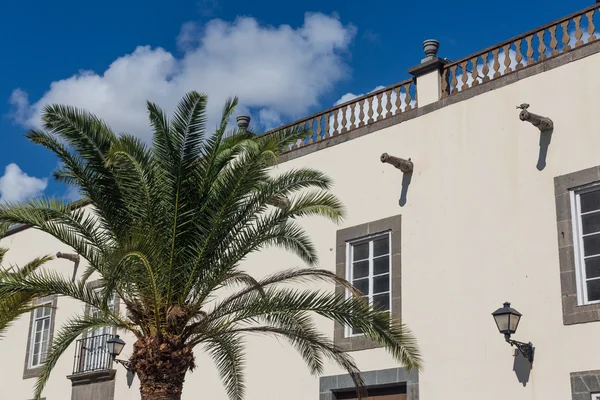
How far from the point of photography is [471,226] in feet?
42.7

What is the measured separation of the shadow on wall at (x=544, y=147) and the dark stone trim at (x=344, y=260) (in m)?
2.51

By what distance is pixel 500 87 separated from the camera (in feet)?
43.1

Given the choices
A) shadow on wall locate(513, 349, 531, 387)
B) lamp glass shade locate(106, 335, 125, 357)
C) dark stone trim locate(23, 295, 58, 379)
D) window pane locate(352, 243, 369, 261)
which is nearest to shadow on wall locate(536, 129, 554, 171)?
shadow on wall locate(513, 349, 531, 387)

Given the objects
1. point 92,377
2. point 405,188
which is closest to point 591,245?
point 405,188

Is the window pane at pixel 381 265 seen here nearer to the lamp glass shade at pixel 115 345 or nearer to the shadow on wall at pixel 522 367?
the shadow on wall at pixel 522 367

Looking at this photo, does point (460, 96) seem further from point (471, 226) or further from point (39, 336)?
point (39, 336)

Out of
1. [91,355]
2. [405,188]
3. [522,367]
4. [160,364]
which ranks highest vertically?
[405,188]

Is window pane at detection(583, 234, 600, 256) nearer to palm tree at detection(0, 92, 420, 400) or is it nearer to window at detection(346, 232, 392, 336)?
palm tree at detection(0, 92, 420, 400)

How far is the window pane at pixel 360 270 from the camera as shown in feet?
47.2

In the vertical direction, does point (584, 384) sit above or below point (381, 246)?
below

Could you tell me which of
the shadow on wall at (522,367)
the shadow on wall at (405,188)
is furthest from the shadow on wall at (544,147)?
the shadow on wall at (522,367)

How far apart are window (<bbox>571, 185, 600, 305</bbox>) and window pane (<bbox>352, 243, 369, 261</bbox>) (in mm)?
3686

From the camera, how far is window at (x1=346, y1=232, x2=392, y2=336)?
14031 millimetres

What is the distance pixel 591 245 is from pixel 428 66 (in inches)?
159
